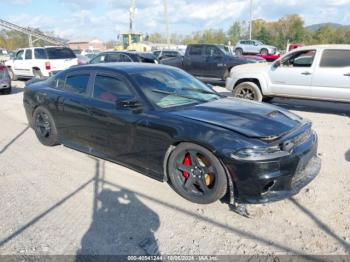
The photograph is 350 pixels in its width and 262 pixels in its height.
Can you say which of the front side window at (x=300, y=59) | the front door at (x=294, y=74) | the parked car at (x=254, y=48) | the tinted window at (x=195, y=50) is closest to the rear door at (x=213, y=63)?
the tinted window at (x=195, y=50)

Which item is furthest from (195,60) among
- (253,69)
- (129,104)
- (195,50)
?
(129,104)

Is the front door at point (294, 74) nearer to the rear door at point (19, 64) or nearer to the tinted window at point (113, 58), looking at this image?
the tinted window at point (113, 58)

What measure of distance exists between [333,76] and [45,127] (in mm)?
6569

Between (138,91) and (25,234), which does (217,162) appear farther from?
(25,234)

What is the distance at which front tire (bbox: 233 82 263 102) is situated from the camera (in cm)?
877

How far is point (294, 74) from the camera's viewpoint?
814 cm

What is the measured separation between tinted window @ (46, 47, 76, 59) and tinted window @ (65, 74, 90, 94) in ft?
33.7

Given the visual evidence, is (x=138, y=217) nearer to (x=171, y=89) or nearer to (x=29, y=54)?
(x=171, y=89)

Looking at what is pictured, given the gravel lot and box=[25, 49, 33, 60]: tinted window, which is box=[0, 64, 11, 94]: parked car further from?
the gravel lot

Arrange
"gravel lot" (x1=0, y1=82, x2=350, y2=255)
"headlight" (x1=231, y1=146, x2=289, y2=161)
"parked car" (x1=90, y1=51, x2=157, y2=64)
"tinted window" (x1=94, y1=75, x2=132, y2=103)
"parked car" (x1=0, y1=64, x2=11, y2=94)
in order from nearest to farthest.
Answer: "gravel lot" (x1=0, y1=82, x2=350, y2=255) → "headlight" (x1=231, y1=146, x2=289, y2=161) → "tinted window" (x1=94, y1=75, x2=132, y2=103) → "parked car" (x1=0, y1=64, x2=11, y2=94) → "parked car" (x1=90, y1=51, x2=157, y2=64)

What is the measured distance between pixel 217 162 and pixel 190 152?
0.38 metres

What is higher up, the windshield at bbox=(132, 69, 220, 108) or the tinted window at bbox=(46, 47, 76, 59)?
the tinted window at bbox=(46, 47, 76, 59)

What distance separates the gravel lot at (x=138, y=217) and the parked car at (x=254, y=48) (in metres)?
27.9

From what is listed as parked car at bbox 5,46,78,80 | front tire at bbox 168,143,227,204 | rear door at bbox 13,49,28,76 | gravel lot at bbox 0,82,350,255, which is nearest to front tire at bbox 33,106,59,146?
gravel lot at bbox 0,82,350,255
